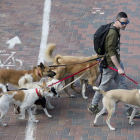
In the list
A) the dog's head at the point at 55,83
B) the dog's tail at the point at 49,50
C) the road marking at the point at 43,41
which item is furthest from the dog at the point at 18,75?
the road marking at the point at 43,41

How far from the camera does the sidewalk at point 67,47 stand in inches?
275

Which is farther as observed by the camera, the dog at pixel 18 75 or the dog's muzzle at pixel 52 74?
the dog's muzzle at pixel 52 74

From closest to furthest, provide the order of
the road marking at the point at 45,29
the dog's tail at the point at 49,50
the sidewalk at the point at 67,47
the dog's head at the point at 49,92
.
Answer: the sidewalk at the point at 67,47
the dog's head at the point at 49,92
the dog's tail at the point at 49,50
the road marking at the point at 45,29

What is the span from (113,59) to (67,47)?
3.59 metres

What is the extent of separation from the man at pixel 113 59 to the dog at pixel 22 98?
1.05 meters

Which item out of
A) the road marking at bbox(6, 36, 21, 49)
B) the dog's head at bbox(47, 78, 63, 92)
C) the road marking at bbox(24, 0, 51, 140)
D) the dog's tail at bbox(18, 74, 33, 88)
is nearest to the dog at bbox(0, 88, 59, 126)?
the road marking at bbox(24, 0, 51, 140)

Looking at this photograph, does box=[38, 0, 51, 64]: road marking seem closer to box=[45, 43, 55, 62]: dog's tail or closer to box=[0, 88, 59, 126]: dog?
box=[45, 43, 55, 62]: dog's tail

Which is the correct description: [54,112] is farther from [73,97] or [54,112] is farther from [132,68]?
[132,68]

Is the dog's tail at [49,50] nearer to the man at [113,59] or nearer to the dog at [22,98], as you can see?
the dog at [22,98]

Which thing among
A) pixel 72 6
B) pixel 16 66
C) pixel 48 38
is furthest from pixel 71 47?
pixel 72 6

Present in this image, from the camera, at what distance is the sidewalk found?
22.9ft

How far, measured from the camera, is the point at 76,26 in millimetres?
11070

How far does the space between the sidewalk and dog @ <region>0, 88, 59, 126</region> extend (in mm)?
415

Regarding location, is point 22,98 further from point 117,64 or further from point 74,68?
point 117,64
